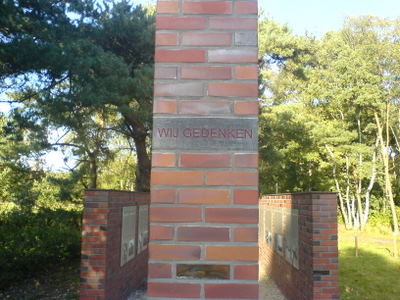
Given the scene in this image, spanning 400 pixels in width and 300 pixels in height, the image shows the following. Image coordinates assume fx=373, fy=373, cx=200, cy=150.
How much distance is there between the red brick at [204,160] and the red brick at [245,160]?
4 centimetres

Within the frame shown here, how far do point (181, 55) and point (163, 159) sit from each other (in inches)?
19.6

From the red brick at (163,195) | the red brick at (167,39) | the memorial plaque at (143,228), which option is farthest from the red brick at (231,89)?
the memorial plaque at (143,228)

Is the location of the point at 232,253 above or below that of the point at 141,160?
below

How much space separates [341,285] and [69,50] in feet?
24.9

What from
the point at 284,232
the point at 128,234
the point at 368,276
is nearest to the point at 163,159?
the point at 128,234

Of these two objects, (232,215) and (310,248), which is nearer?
(232,215)

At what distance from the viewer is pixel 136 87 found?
361 inches

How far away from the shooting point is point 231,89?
5.69ft

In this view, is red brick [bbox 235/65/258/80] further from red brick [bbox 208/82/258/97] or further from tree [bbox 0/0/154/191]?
tree [bbox 0/0/154/191]

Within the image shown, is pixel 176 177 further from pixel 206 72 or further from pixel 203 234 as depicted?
pixel 206 72

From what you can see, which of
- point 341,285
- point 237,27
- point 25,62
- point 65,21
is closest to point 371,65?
point 341,285

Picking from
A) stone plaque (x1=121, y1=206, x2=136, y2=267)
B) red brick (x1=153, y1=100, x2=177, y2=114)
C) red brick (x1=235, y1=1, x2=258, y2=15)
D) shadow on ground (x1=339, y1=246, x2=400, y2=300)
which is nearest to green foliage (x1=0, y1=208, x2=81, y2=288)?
stone plaque (x1=121, y1=206, x2=136, y2=267)

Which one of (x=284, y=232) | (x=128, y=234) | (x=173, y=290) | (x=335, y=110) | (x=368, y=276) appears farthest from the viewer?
(x=335, y=110)

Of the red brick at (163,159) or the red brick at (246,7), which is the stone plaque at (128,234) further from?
the red brick at (246,7)
